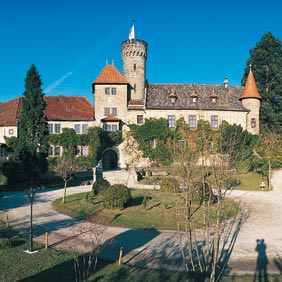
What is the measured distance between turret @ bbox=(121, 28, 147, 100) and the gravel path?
25816 mm

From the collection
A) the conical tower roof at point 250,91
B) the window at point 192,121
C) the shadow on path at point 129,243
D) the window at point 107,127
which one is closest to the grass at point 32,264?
the shadow on path at point 129,243

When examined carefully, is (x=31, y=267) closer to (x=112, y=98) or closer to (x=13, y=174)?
(x=13, y=174)

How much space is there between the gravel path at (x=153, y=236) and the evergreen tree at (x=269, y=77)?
27.8 meters

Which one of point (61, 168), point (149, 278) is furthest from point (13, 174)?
point (149, 278)

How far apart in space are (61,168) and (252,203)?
17340mm

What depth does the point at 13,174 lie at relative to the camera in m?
35.9

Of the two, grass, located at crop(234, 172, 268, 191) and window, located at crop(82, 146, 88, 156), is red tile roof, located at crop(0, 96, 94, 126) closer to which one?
window, located at crop(82, 146, 88, 156)

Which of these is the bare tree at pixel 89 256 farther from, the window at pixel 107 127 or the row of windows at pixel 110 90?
the row of windows at pixel 110 90

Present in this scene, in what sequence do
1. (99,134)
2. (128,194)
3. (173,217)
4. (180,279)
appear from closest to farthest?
(180,279) < (173,217) < (128,194) < (99,134)

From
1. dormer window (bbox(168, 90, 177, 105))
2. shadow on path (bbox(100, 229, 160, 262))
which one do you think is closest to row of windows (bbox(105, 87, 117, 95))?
dormer window (bbox(168, 90, 177, 105))

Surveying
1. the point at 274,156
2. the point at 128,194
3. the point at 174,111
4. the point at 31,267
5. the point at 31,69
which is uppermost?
the point at 31,69

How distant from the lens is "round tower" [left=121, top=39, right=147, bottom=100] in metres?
48.3

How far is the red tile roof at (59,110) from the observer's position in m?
45.7

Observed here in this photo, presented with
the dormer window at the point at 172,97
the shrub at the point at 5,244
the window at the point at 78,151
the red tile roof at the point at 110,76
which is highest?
the red tile roof at the point at 110,76
